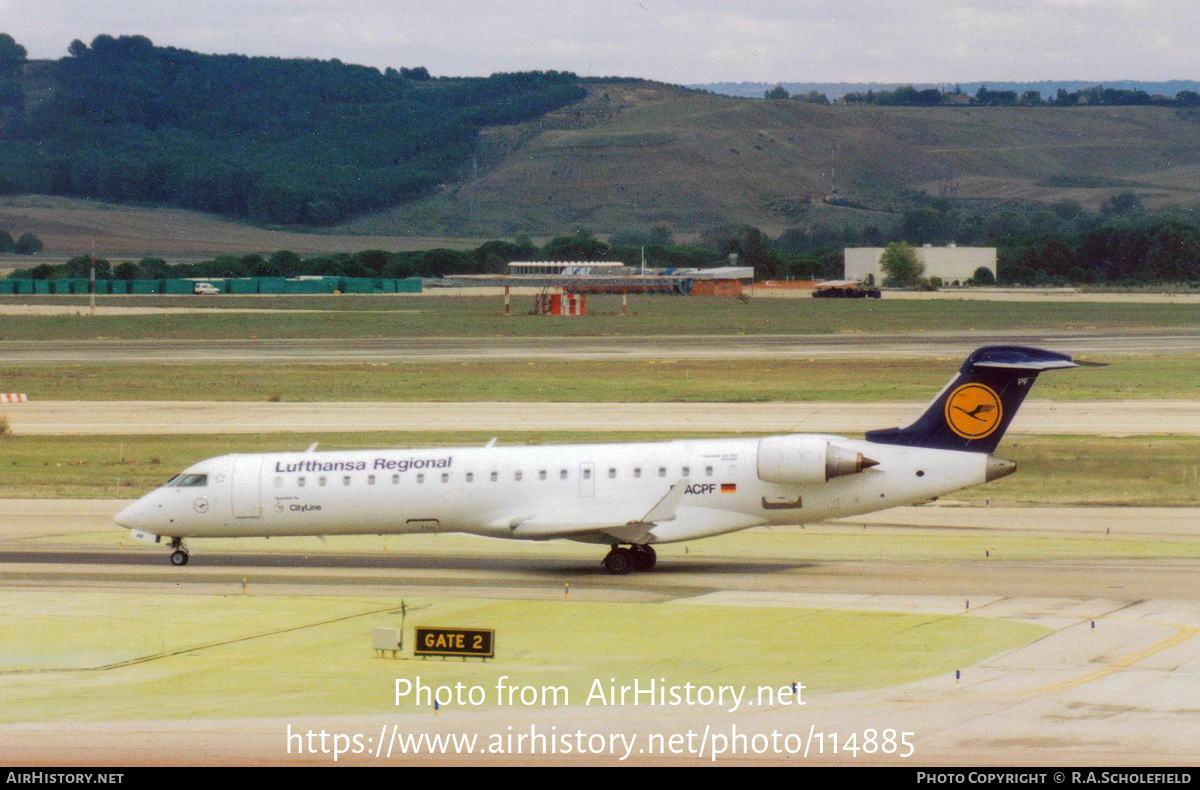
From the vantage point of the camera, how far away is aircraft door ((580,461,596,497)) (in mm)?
32125

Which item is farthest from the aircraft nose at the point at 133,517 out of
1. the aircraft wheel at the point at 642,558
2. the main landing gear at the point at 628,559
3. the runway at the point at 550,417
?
the runway at the point at 550,417

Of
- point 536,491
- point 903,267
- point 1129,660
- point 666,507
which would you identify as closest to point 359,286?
point 903,267

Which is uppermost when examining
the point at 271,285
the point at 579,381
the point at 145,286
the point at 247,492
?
the point at 271,285

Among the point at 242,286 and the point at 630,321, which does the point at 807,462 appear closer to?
the point at 630,321

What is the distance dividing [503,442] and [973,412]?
79.5 feet

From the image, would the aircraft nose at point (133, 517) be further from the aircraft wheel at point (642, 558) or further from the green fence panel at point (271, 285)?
the green fence panel at point (271, 285)

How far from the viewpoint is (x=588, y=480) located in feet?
106

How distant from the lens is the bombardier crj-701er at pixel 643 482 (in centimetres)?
3147

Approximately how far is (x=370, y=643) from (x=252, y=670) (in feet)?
8.36

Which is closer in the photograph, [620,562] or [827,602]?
[827,602]

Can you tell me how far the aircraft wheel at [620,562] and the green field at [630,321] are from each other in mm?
77800

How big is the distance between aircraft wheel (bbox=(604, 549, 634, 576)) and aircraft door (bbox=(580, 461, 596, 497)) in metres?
1.46
